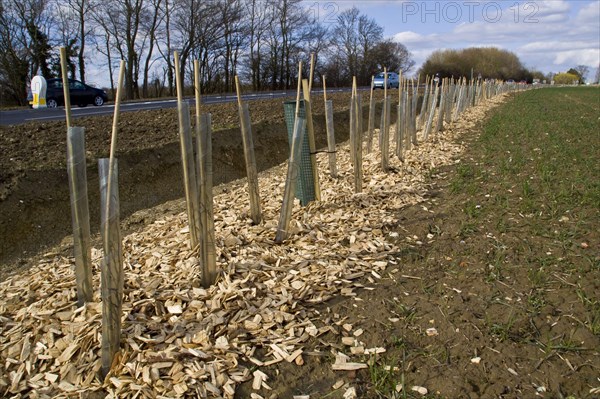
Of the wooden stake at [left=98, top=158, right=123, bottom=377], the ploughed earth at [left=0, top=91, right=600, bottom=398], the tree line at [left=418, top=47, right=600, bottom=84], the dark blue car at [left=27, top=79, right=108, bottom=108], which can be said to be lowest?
the ploughed earth at [left=0, top=91, right=600, bottom=398]

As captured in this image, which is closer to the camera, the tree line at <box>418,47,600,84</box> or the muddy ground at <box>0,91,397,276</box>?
the muddy ground at <box>0,91,397,276</box>

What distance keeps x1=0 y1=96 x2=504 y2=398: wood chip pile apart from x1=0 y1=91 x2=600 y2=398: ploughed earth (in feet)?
0.04

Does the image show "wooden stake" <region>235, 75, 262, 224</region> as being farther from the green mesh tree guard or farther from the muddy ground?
the muddy ground

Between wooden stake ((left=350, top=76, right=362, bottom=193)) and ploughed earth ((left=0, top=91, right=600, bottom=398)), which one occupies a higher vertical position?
wooden stake ((left=350, top=76, right=362, bottom=193))

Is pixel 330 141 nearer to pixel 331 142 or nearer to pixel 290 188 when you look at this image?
pixel 331 142

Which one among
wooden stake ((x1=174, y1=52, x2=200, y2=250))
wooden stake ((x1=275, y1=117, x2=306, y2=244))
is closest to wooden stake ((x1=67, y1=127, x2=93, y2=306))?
wooden stake ((x1=174, y1=52, x2=200, y2=250))

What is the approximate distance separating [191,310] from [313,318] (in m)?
0.86

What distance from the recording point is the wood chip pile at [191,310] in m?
2.98

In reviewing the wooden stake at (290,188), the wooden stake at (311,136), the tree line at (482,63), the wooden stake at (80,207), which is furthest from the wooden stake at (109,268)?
the tree line at (482,63)

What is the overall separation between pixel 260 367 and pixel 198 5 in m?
41.4

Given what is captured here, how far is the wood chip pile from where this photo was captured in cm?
298

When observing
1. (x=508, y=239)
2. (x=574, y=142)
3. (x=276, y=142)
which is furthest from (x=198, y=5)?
(x=508, y=239)

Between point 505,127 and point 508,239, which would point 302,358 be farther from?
point 505,127

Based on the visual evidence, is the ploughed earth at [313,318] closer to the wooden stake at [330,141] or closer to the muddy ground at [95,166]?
the muddy ground at [95,166]
